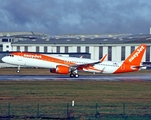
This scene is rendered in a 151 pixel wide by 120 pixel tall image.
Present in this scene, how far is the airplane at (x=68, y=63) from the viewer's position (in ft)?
267

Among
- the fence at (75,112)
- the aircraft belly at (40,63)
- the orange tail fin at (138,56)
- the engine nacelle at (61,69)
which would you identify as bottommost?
the fence at (75,112)

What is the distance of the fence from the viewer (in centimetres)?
3803

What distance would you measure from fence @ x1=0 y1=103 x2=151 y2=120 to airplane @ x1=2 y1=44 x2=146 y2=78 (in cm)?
3617

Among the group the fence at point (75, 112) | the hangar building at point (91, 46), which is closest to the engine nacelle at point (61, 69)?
the fence at point (75, 112)

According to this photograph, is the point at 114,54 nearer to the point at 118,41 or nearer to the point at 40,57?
the point at 118,41

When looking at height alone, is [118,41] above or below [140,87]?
above

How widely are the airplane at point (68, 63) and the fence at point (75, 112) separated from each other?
36.2 metres

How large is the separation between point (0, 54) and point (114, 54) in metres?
28.9

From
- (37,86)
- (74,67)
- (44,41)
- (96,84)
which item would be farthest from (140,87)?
(44,41)

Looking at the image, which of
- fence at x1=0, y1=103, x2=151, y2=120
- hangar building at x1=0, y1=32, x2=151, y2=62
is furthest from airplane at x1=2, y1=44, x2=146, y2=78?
hangar building at x1=0, y1=32, x2=151, y2=62

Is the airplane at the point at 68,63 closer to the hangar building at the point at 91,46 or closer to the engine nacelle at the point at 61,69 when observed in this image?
the engine nacelle at the point at 61,69

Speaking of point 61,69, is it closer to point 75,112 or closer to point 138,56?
point 138,56

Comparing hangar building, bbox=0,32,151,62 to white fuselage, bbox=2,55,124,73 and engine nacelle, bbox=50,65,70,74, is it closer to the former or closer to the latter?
white fuselage, bbox=2,55,124,73

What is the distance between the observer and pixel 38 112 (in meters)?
38.5
